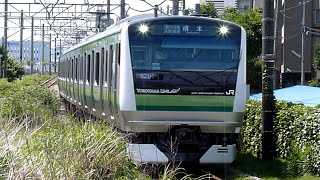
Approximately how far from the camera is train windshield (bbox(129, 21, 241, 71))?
40.9 feet

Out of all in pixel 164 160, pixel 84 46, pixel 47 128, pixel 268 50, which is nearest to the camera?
pixel 47 128

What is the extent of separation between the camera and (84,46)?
20.2 metres

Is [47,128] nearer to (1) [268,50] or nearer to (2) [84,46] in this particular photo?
(1) [268,50]

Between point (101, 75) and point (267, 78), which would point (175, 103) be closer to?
point (267, 78)

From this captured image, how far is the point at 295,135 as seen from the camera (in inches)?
498

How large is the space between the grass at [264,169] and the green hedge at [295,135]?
0.52 ft

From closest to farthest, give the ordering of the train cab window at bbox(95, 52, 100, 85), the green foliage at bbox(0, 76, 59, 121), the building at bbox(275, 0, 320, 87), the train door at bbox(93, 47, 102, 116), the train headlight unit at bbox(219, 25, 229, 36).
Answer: the train headlight unit at bbox(219, 25, 229, 36)
the green foliage at bbox(0, 76, 59, 121)
the train door at bbox(93, 47, 102, 116)
the train cab window at bbox(95, 52, 100, 85)
the building at bbox(275, 0, 320, 87)

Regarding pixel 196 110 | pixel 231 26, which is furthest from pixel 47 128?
pixel 231 26

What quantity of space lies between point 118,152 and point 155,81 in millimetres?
3793

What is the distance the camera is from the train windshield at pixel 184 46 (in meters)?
12.5

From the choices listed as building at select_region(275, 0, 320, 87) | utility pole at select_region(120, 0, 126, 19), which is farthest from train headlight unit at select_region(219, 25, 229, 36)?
building at select_region(275, 0, 320, 87)

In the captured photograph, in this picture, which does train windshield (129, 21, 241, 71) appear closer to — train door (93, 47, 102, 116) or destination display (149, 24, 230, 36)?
destination display (149, 24, 230, 36)

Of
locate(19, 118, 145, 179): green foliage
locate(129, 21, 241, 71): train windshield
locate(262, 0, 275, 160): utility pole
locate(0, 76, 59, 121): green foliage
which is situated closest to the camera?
locate(19, 118, 145, 179): green foliage

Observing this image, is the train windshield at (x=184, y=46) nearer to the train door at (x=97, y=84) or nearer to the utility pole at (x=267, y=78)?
the utility pole at (x=267, y=78)
